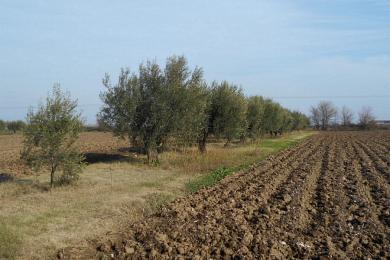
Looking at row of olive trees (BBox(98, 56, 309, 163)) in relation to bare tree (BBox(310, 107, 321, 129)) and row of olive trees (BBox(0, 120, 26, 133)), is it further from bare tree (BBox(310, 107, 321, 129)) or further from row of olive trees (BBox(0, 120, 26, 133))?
bare tree (BBox(310, 107, 321, 129))

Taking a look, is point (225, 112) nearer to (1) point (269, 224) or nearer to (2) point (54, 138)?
(2) point (54, 138)

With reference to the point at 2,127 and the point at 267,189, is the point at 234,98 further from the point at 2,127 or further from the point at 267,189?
the point at 2,127

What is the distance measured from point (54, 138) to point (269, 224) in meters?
8.22

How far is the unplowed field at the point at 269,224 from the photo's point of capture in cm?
923

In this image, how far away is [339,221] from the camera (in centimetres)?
1178

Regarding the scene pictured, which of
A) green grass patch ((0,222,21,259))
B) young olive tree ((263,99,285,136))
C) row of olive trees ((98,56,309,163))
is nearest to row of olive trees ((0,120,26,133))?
young olive tree ((263,99,285,136))

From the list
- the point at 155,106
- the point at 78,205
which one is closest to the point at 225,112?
the point at 155,106

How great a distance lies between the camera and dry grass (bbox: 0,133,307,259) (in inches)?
386

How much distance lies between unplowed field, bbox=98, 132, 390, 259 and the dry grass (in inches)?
35.0

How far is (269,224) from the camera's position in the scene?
1129cm

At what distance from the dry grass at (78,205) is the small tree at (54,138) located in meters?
0.74

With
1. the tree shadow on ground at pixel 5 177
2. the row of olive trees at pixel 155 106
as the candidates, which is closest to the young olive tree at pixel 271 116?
the row of olive trees at pixel 155 106

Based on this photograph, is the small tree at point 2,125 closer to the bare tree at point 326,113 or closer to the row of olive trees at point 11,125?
the row of olive trees at point 11,125

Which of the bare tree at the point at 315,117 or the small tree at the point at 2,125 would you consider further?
the bare tree at the point at 315,117
